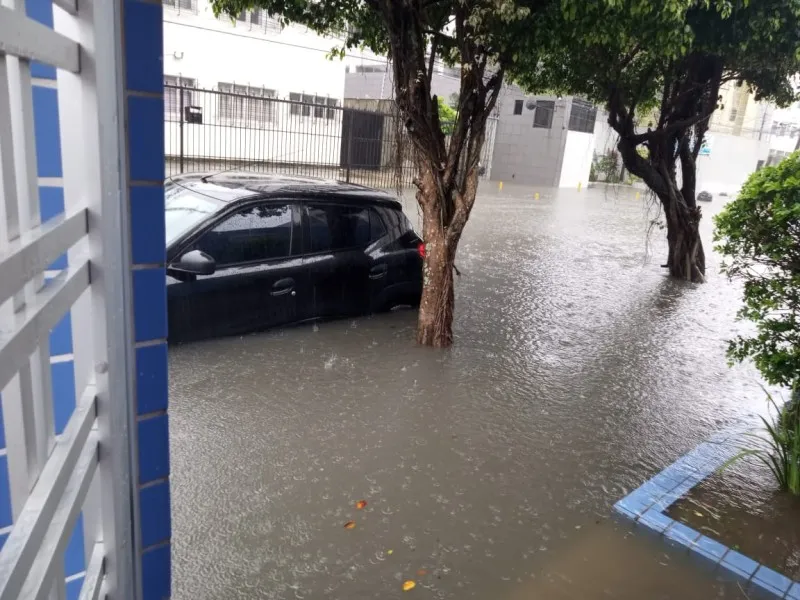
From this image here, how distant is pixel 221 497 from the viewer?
363 centimetres

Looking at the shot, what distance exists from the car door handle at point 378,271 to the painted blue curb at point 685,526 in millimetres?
3402

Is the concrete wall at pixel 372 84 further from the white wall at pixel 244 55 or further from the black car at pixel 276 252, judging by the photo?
the black car at pixel 276 252

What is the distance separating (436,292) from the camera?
→ 6.21m

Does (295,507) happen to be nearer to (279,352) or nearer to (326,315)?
(279,352)

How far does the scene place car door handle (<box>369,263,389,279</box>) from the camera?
21.8ft

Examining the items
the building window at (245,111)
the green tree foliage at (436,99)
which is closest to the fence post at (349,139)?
the building window at (245,111)

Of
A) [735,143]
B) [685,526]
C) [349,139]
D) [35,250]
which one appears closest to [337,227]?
[685,526]

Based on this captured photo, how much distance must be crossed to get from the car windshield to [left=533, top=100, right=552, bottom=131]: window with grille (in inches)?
964

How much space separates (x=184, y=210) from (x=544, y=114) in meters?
24.9

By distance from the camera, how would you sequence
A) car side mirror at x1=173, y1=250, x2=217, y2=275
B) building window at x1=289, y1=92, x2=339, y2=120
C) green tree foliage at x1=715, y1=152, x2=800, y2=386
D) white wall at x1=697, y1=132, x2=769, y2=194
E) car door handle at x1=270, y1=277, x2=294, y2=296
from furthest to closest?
white wall at x1=697, y1=132, x2=769, y2=194 < building window at x1=289, y1=92, x2=339, y2=120 < car door handle at x1=270, y1=277, x2=294, y2=296 < car side mirror at x1=173, y1=250, x2=217, y2=275 < green tree foliage at x1=715, y1=152, x2=800, y2=386

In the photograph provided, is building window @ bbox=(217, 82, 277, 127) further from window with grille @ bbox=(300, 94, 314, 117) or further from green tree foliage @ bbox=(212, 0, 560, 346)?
green tree foliage @ bbox=(212, 0, 560, 346)

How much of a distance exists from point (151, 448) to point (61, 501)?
20.2 inches

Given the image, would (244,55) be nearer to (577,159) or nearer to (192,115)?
(192,115)

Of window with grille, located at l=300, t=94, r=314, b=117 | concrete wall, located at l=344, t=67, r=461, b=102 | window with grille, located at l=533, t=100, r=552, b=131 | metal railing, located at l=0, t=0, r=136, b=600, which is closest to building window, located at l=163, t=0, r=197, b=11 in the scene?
window with grille, located at l=300, t=94, r=314, b=117
